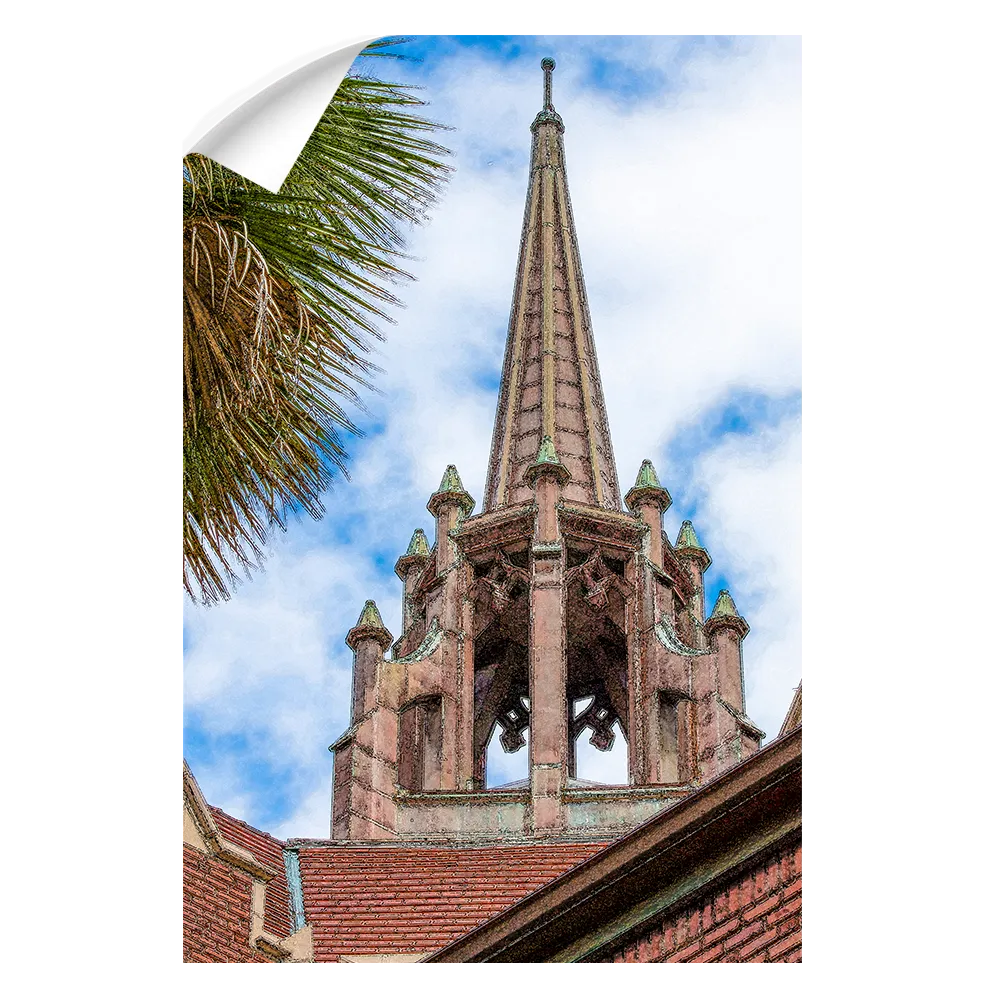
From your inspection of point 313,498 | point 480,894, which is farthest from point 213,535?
point 480,894

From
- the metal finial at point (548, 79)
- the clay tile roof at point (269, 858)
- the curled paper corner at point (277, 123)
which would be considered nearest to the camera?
the curled paper corner at point (277, 123)

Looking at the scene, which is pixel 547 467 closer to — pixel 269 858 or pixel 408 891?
pixel 408 891

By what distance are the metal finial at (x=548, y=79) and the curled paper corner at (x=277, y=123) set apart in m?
1.68

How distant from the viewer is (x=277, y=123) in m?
10.2

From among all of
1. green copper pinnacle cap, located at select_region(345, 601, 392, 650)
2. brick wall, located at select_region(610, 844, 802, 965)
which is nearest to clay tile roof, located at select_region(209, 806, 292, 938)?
brick wall, located at select_region(610, 844, 802, 965)

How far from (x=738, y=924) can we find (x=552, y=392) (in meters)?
26.8

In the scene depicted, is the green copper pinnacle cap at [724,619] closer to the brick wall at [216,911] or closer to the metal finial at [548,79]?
the brick wall at [216,911]

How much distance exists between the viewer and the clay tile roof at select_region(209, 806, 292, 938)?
16.5 meters

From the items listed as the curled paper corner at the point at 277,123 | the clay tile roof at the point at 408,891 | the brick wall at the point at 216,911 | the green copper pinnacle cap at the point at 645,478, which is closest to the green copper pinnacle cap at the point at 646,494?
the green copper pinnacle cap at the point at 645,478

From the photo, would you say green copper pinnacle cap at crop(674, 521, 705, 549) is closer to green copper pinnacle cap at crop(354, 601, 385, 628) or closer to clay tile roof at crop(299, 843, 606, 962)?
green copper pinnacle cap at crop(354, 601, 385, 628)

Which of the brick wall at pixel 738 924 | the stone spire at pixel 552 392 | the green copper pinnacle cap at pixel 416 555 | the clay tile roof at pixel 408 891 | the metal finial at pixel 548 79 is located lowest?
the brick wall at pixel 738 924

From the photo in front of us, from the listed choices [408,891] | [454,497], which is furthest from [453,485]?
[408,891]

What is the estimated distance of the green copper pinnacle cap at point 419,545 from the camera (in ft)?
125

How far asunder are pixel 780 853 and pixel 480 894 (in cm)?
843
